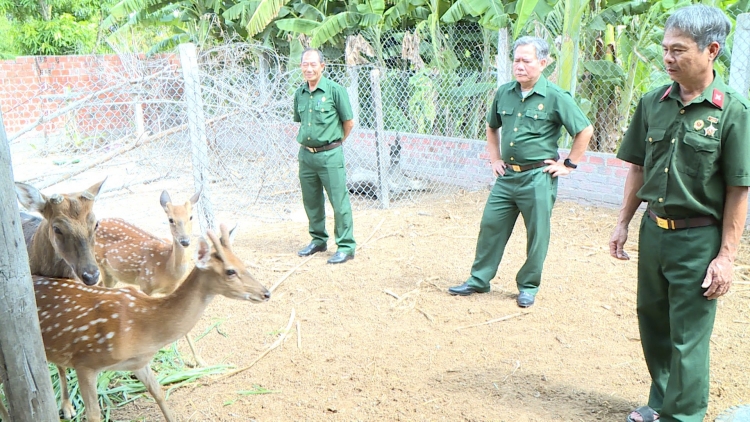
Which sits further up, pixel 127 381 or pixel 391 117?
pixel 391 117

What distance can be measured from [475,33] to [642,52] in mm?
3371

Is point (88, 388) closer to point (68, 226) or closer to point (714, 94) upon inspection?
point (68, 226)

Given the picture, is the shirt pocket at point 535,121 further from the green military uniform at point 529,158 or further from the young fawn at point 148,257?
the young fawn at point 148,257

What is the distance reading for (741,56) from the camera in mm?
6824

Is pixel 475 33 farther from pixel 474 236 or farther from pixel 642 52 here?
pixel 474 236

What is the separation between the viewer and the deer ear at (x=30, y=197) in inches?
142

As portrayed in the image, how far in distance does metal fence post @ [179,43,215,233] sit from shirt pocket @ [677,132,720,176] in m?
5.12

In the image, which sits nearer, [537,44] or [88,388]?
[88,388]

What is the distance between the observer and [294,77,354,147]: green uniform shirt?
21.4ft

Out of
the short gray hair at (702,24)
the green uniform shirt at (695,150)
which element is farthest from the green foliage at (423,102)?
the short gray hair at (702,24)

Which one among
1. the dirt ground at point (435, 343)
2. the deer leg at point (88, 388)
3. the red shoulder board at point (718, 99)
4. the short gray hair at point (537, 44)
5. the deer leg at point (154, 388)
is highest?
the short gray hair at point (537, 44)

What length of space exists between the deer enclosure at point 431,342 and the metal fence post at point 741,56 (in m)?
1.88

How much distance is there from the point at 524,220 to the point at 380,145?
381 centimetres

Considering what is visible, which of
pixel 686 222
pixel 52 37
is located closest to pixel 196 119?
pixel 686 222
